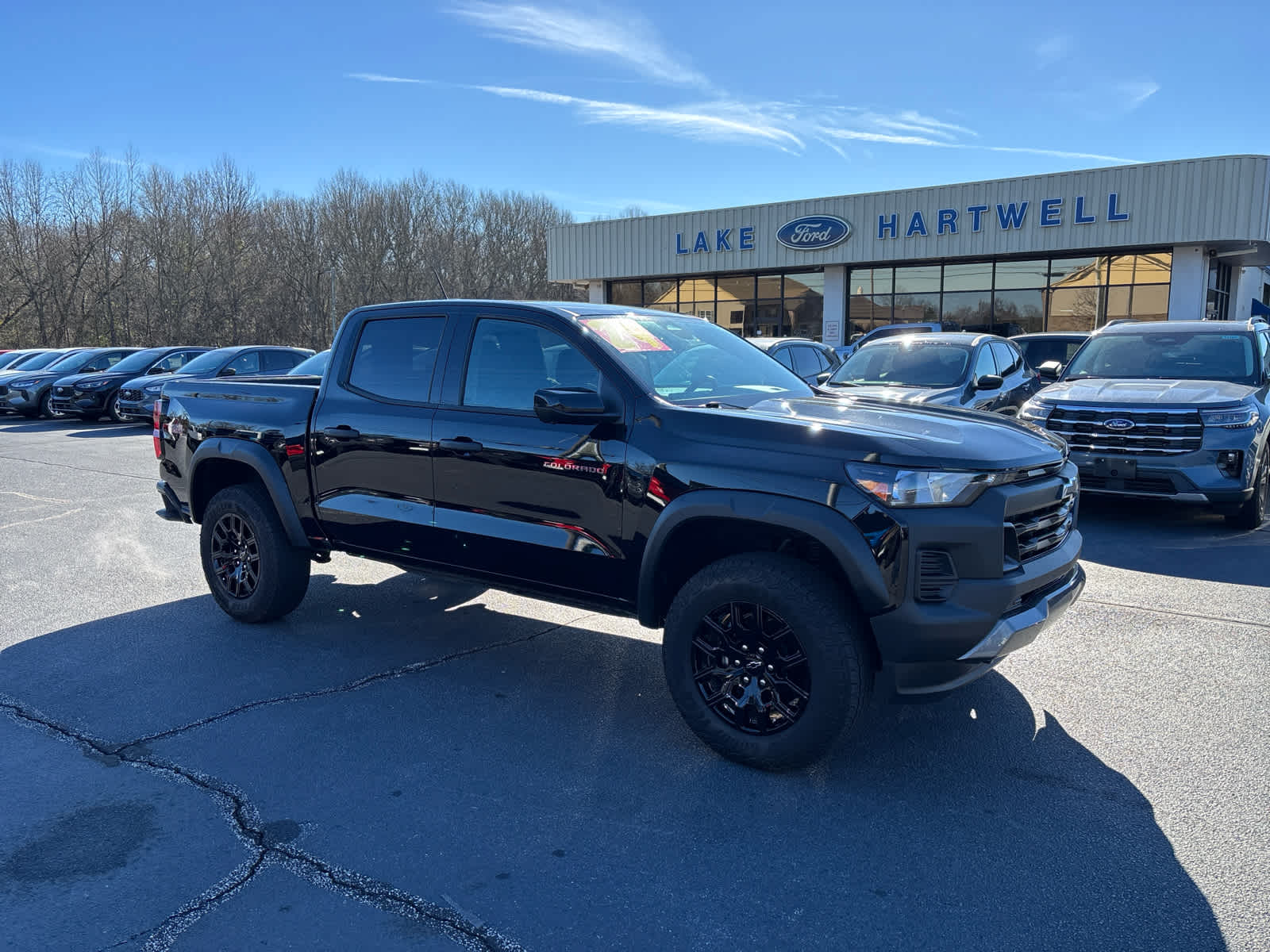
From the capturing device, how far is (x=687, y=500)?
3668mm

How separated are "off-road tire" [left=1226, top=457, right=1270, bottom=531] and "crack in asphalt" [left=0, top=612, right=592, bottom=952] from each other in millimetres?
7580

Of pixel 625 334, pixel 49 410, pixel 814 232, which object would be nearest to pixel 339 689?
pixel 625 334

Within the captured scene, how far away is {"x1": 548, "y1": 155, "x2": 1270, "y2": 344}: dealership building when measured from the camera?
2266 centimetres

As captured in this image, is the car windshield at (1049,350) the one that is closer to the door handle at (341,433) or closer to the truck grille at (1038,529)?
the truck grille at (1038,529)

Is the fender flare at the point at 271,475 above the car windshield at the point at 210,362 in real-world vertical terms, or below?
below

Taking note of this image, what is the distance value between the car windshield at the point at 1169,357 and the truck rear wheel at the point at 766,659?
7.01 m

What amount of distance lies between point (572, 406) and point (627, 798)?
5.14ft

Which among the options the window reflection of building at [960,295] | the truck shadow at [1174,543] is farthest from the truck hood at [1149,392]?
the window reflection of building at [960,295]

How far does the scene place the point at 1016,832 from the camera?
3.18 m

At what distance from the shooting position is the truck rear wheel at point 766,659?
11.2 ft

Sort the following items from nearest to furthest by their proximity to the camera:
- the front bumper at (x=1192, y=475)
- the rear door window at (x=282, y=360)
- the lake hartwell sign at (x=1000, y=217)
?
the front bumper at (x=1192, y=475) < the rear door window at (x=282, y=360) < the lake hartwell sign at (x=1000, y=217)

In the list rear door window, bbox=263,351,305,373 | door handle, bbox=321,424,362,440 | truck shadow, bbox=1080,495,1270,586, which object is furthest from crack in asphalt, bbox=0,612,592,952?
rear door window, bbox=263,351,305,373

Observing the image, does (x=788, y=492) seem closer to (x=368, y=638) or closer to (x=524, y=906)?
(x=524, y=906)

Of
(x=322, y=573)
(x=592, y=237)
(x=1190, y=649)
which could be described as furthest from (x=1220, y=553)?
(x=592, y=237)
